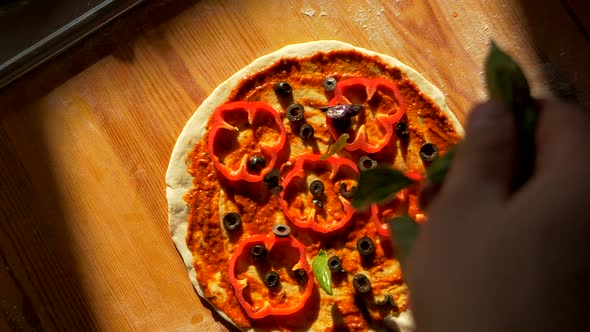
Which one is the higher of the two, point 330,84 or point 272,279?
point 330,84

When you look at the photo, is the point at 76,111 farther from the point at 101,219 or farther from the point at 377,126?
the point at 377,126

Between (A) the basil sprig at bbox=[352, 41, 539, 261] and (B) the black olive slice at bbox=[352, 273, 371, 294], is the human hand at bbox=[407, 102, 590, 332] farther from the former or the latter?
(B) the black olive slice at bbox=[352, 273, 371, 294]

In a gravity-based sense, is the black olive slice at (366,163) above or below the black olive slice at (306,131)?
below

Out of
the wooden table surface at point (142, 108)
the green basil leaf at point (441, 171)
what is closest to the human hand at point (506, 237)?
the green basil leaf at point (441, 171)

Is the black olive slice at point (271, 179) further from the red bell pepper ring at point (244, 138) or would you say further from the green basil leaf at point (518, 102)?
the green basil leaf at point (518, 102)

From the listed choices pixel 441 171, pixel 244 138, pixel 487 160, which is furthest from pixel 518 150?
pixel 244 138

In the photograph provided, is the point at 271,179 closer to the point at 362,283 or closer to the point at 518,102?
the point at 362,283

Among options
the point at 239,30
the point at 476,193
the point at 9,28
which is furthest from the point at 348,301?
the point at 9,28
